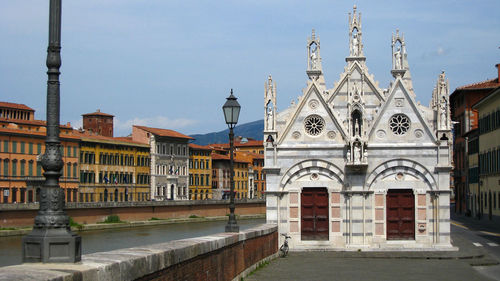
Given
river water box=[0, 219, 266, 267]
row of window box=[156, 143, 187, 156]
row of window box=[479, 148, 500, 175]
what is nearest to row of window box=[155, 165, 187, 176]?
row of window box=[156, 143, 187, 156]

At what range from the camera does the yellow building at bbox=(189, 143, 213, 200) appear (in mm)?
123938

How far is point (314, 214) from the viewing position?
29547mm

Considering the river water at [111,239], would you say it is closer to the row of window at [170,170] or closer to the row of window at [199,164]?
the row of window at [170,170]

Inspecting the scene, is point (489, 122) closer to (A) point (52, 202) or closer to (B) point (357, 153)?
(B) point (357, 153)

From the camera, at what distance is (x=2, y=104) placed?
96312 millimetres

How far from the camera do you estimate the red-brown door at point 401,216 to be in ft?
95.4

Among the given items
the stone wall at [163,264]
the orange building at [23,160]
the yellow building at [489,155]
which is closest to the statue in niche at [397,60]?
the stone wall at [163,264]

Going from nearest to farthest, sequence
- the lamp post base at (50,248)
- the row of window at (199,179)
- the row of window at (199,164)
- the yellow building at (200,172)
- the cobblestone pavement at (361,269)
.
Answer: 1. the lamp post base at (50,248)
2. the cobblestone pavement at (361,269)
3. the row of window at (199,179)
4. the row of window at (199,164)
5. the yellow building at (200,172)

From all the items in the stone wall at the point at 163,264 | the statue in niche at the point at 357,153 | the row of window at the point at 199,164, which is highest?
the row of window at the point at 199,164

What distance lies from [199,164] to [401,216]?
98.1 metres

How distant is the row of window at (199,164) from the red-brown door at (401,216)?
3750 inches

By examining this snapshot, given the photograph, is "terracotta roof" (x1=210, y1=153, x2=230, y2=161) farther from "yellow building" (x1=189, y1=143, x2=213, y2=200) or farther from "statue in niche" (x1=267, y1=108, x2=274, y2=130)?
"statue in niche" (x1=267, y1=108, x2=274, y2=130)

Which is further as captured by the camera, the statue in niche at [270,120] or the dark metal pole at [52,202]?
the statue in niche at [270,120]

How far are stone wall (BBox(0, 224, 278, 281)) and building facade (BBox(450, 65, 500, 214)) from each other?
53352 millimetres
